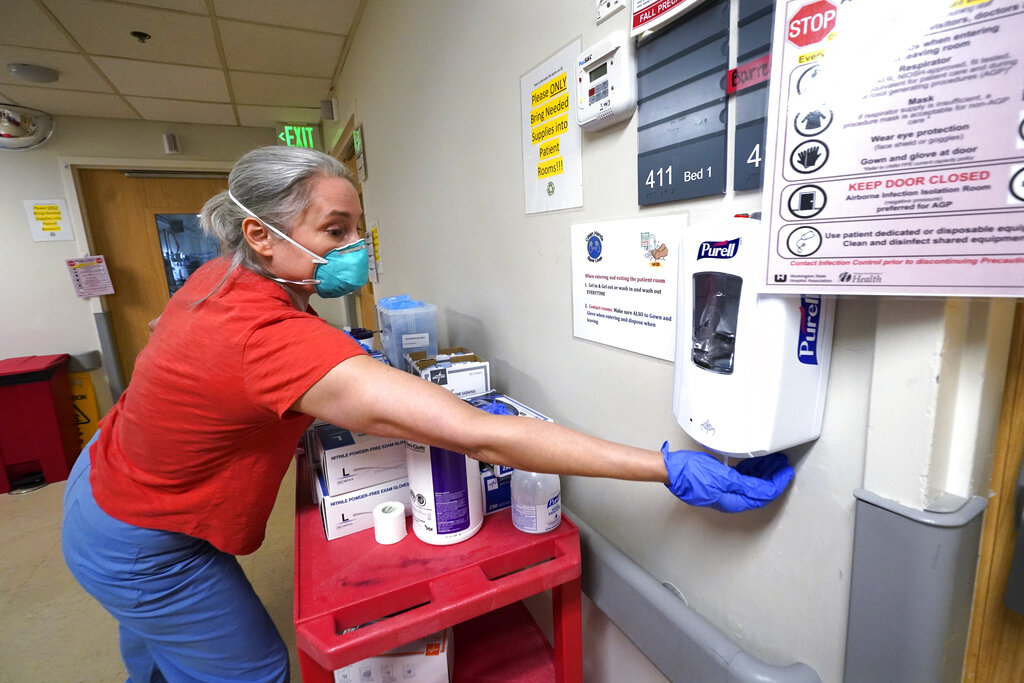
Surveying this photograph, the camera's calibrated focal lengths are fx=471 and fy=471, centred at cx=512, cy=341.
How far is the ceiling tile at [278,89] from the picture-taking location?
310cm

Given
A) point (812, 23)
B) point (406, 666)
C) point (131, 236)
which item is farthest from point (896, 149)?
point (131, 236)

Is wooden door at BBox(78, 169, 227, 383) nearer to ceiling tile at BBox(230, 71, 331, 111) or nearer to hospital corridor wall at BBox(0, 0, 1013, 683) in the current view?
ceiling tile at BBox(230, 71, 331, 111)

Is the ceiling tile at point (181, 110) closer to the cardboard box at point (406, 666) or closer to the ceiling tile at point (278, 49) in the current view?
the ceiling tile at point (278, 49)

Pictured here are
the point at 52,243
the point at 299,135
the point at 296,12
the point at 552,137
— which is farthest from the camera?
the point at 299,135

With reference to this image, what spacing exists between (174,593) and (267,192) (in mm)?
807

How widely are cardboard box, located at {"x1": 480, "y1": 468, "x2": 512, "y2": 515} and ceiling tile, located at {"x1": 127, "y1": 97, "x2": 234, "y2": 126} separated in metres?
3.88

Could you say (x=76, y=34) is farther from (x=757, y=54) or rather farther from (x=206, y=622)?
(x=757, y=54)

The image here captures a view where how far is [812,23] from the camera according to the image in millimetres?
480

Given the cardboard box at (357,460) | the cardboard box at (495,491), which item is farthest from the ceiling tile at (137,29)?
the cardboard box at (495,491)

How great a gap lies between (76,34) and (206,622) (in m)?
2.94

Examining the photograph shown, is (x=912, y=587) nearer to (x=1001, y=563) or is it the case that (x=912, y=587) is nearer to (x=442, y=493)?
(x=1001, y=563)

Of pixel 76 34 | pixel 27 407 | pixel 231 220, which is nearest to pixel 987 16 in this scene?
pixel 231 220

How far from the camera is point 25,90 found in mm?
2969

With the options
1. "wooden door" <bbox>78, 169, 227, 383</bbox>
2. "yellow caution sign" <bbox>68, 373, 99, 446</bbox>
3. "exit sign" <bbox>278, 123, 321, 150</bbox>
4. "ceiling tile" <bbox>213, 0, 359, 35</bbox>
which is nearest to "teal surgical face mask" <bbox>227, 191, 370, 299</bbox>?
"ceiling tile" <bbox>213, 0, 359, 35</bbox>
